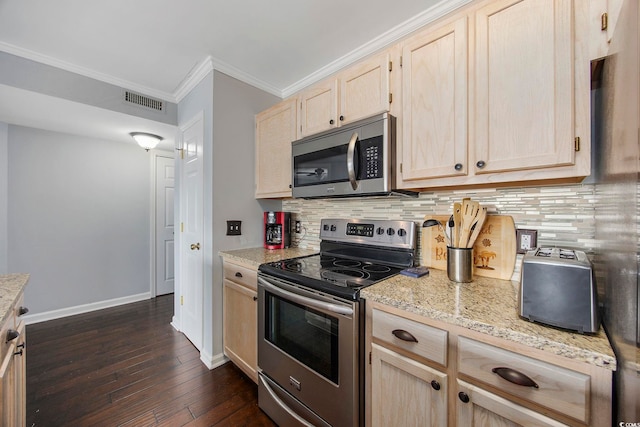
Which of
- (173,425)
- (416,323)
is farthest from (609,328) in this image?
(173,425)

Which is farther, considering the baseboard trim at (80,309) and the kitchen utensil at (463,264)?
the baseboard trim at (80,309)

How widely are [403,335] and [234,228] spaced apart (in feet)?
5.41

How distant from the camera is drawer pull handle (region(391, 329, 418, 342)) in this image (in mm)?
970

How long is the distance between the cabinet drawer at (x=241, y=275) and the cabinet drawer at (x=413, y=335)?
95 centimetres

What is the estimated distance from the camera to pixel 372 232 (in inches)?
67.6

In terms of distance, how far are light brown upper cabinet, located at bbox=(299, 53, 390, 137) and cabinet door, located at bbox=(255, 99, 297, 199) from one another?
0.53 feet

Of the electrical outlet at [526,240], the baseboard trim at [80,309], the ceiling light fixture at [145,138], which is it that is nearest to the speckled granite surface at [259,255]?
the electrical outlet at [526,240]

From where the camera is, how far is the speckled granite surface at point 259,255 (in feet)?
5.90

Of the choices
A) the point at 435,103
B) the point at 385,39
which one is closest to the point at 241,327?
the point at 435,103

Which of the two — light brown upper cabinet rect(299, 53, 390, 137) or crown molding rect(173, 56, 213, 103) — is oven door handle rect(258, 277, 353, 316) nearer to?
light brown upper cabinet rect(299, 53, 390, 137)

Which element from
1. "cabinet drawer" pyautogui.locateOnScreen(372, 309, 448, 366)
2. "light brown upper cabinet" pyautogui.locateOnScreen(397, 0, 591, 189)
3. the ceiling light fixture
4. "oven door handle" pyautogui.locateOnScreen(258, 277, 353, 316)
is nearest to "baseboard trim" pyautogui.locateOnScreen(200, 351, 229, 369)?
"oven door handle" pyautogui.locateOnScreen(258, 277, 353, 316)

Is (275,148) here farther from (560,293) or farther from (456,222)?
(560,293)

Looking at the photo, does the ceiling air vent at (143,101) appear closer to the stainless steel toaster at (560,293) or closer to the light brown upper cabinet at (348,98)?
the light brown upper cabinet at (348,98)

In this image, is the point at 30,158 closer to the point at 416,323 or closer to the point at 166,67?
the point at 166,67
